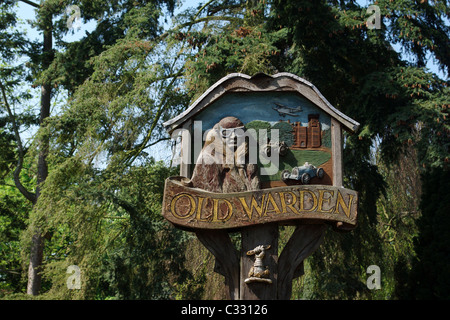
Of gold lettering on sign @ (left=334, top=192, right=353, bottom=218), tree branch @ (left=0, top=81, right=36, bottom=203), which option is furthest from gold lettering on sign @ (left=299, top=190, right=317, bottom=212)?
tree branch @ (left=0, top=81, right=36, bottom=203)

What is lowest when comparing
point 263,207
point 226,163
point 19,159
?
point 263,207

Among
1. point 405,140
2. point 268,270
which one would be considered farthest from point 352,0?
point 268,270

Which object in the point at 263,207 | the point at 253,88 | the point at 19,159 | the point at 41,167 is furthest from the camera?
the point at 19,159

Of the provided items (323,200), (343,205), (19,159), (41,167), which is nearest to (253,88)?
(323,200)

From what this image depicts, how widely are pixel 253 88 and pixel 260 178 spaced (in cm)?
104

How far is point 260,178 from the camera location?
20.9ft

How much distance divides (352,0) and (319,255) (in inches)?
210

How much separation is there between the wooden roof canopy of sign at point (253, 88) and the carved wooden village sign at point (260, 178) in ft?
0.04

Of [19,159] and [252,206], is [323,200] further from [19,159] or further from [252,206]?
[19,159]

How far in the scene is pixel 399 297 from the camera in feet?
38.1

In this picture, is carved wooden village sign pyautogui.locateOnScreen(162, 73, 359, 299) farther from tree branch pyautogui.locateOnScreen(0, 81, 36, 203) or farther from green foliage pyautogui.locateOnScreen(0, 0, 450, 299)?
tree branch pyautogui.locateOnScreen(0, 81, 36, 203)

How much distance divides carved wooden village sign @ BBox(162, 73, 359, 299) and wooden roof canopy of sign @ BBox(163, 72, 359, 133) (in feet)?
0.04

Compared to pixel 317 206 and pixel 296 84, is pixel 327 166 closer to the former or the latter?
pixel 317 206

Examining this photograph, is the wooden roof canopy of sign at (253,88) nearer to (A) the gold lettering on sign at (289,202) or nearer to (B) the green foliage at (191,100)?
(A) the gold lettering on sign at (289,202)
